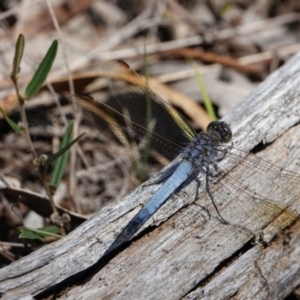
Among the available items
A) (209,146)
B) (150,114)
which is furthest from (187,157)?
(150,114)

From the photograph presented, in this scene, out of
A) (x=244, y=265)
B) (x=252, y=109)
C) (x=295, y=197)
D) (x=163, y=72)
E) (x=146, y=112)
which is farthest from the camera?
(x=163, y=72)

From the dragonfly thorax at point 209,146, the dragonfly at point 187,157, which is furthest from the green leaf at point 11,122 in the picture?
the dragonfly thorax at point 209,146

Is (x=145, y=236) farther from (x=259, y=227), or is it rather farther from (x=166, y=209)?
(x=259, y=227)

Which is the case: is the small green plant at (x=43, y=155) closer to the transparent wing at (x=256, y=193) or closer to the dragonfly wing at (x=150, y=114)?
the dragonfly wing at (x=150, y=114)

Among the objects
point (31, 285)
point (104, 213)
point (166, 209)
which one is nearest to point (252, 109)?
point (166, 209)

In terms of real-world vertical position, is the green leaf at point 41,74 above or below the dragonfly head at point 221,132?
above
